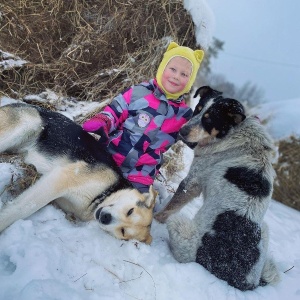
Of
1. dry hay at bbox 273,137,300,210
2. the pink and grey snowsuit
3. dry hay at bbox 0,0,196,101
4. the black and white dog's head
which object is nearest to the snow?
the pink and grey snowsuit

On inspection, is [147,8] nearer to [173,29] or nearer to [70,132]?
[173,29]

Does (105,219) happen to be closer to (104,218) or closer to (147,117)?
(104,218)

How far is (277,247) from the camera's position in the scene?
4.05m

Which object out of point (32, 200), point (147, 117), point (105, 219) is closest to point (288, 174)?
point (147, 117)

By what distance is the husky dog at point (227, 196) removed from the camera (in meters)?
2.73

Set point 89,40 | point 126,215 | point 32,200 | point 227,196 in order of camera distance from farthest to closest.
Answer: point 89,40 → point 227,196 → point 126,215 → point 32,200

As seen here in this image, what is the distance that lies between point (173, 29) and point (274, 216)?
3104 mm

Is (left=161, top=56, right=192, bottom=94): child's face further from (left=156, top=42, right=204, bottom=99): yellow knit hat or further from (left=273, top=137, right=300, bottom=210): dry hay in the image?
(left=273, top=137, right=300, bottom=210): dry hay

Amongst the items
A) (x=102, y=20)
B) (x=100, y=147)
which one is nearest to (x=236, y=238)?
(x=100, y=147)

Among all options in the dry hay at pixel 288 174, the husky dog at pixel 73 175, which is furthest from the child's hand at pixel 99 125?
the dry hay at pixel 288 174

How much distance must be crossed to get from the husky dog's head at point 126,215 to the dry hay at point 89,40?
90.3 inches

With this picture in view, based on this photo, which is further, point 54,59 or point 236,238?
point 54,59

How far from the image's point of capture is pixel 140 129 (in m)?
3.65

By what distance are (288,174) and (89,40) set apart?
4174mm
